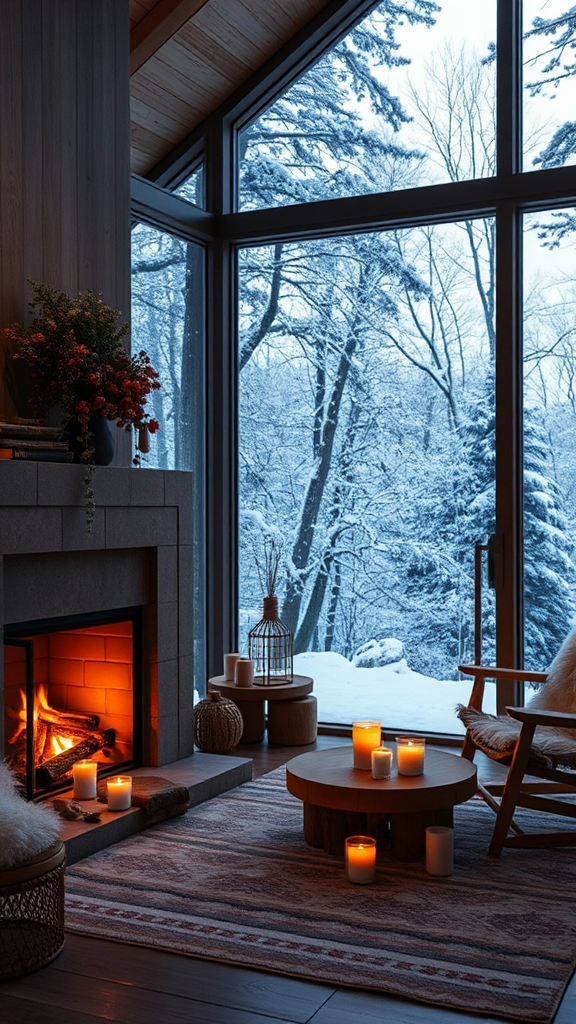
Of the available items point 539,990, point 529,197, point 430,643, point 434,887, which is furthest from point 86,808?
point 529,197

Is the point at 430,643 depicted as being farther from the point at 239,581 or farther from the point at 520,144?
the point at 520,144

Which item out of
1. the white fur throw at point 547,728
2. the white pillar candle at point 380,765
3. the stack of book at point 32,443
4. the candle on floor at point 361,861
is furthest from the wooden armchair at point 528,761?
the stack of book at point 32,443

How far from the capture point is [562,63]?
181 inches

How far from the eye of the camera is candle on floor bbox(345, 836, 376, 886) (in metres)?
2.86

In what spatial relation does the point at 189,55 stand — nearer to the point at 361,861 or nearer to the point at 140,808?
the point at 140,808

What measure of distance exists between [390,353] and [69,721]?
7.76 feet

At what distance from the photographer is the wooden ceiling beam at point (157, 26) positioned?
455 cm

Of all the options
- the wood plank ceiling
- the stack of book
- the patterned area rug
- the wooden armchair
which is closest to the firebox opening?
the patterned area rug

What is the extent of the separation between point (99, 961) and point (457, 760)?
1421mm

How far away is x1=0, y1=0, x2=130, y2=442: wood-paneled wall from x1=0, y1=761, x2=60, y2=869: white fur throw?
4.85ft

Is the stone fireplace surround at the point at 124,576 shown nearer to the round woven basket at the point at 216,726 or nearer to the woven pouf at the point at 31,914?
the round woven basket at the point at 216,726

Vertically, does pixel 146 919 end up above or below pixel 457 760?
below

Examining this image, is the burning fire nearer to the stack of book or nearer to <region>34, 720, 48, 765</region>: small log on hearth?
<region>34, 720, 48, 765</region>: small log on hearth

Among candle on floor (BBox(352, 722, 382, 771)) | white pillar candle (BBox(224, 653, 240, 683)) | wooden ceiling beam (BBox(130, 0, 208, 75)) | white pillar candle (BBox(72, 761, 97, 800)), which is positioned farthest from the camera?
white pillar candle (BBox(224, 653, 240, 683))
